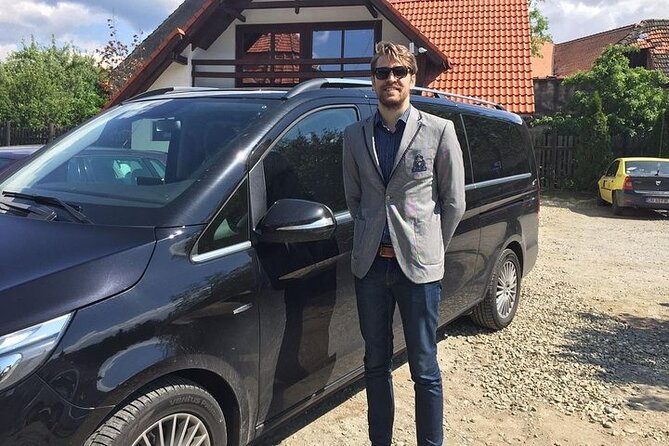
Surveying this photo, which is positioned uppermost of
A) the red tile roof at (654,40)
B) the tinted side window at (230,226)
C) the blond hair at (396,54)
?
the red tile roof at (654,40)

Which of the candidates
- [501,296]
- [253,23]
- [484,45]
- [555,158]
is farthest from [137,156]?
[555,158]

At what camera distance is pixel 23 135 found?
2095cm

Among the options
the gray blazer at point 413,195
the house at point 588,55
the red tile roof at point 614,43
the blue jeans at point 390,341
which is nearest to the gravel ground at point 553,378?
the blue jeans at point 390,341

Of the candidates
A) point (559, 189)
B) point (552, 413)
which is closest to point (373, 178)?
point (552, 413)

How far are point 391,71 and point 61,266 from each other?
1508mm

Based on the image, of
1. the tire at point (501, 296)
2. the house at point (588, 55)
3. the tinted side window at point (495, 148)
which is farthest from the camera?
the house at point (588, 55)

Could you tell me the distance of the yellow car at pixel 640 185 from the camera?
1367 centimetres

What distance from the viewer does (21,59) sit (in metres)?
31.6

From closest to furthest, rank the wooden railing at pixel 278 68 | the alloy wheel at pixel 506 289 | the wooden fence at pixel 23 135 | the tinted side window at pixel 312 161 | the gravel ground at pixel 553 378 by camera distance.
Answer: the tinted side window at pixel 312 161
the gravel ground at pixel 553 378
the alloy wheel at pixel 506 289
the wooden railing at pixel 278 68
the wooden fence at pixel 23 135

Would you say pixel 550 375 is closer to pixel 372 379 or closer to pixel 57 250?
pixel 372 379

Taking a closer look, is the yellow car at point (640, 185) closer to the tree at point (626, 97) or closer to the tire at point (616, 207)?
the tire at point (616, 207)

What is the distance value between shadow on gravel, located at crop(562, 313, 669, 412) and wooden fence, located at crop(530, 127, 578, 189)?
14005mm

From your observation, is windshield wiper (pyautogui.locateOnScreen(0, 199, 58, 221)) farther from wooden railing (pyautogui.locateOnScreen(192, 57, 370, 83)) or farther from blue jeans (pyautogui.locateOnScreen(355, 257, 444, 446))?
wooden railing (pyautogui.locateOnScreen(192, 57, 370, 83))

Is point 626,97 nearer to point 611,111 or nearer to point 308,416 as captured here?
Result: point 611,111
